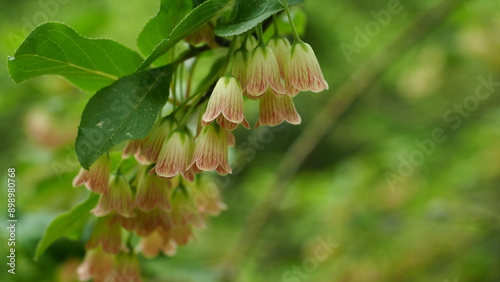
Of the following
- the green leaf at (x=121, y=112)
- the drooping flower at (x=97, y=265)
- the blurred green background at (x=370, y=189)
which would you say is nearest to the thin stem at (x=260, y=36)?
the green leaf at (x=121, y=112)

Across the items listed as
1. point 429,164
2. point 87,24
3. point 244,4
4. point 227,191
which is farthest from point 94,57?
point 227,191

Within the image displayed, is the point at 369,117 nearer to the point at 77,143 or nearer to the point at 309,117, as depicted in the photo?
the point at 309,117

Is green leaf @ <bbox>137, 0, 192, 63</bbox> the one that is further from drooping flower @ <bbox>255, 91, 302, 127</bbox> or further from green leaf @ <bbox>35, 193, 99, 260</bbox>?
green leaf @ <bbox>35, 193, 99, 260</bbox>

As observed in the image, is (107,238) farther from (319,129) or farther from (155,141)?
(319,129)

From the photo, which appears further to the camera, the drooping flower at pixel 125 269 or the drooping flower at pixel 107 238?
the drooping flower at pixel 125 269

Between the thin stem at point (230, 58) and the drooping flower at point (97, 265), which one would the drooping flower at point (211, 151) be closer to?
the thin stem at point (230, 58)

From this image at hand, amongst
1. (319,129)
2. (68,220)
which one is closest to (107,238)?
(68,220)
